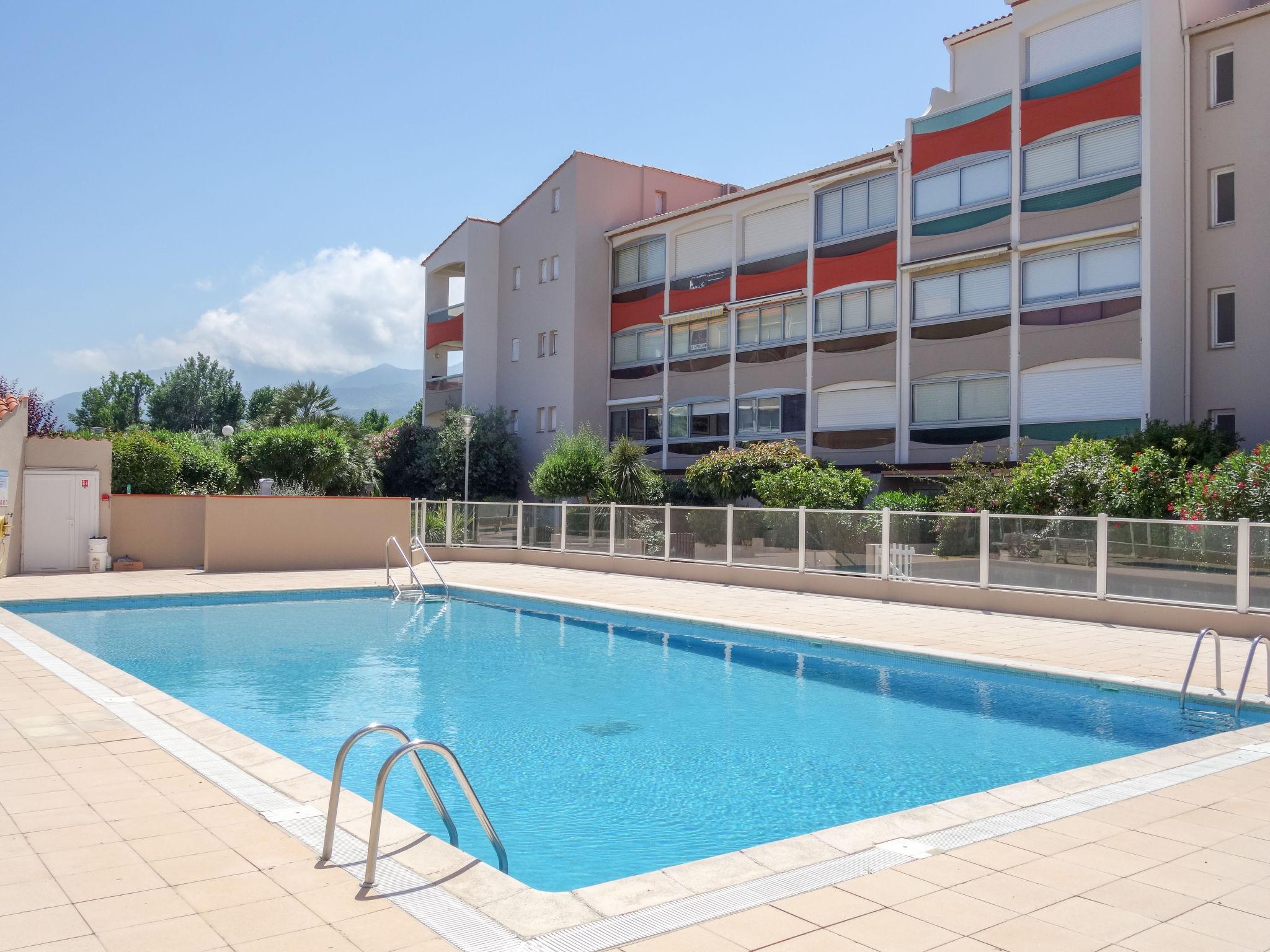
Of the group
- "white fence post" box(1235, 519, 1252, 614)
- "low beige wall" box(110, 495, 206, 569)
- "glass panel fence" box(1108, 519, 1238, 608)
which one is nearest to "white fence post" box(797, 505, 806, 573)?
"glass panel fence" box(1108, 519, 1238, 608)

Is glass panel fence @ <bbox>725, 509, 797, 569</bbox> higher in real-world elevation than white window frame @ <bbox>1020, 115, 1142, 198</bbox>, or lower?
lower

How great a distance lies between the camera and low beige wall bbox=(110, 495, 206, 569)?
829 inches

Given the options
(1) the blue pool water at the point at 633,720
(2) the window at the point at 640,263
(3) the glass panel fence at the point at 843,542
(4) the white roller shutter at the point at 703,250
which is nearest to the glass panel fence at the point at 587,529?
(3) the glass panel fence at the point at 843,542

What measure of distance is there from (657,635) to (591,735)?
5474 mm

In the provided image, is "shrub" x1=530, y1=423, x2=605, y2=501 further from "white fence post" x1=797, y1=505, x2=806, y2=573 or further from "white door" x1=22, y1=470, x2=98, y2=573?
"white door" x1=22, y1=470, x2=98, y2=573

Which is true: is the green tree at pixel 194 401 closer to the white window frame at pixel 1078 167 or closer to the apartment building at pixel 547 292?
the apartment building at pixel 547 292

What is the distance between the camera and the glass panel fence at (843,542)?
16.8 metres

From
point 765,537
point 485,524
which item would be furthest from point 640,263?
point 765,537

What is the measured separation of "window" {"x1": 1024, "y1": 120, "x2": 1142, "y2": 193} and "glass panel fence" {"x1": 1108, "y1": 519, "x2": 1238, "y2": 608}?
41.9 ft

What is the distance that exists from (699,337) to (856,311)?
21.0 feet

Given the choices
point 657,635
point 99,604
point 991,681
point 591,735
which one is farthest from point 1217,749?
point 99,604

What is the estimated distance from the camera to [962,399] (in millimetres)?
25453

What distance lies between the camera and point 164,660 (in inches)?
483

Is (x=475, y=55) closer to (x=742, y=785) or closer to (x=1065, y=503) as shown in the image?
(x=1065, y=503)
